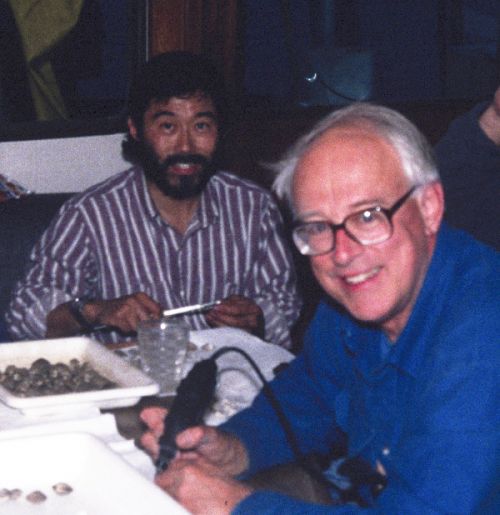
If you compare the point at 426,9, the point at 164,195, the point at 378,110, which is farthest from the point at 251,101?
the point at 426,9

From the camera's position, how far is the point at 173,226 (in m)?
2.88

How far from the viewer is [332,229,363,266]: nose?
148cm

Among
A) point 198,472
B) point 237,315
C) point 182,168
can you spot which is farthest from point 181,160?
point 198,472

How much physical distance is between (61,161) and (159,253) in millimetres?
965

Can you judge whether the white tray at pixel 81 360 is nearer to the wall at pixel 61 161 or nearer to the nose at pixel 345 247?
the nose at pixel 345 247

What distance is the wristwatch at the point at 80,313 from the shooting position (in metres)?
2.49

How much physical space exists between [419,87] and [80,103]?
3.53 metres

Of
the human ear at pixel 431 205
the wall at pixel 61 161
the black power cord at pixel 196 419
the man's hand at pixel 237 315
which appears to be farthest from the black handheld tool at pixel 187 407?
the wall at pixel 61 161

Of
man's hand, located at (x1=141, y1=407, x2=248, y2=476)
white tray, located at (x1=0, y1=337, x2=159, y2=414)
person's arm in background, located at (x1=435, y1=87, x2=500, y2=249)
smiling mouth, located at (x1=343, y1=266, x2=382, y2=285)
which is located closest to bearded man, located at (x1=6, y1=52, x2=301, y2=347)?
person's arm in background, located at (x1=435, y1=87, x2=500, y2=249)

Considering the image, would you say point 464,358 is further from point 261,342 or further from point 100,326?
point 100,326

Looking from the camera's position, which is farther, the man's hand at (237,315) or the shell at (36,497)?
the man's hand at (237,315)

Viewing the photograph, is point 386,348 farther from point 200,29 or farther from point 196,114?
point 200,29

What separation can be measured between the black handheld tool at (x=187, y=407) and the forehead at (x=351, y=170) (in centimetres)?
29

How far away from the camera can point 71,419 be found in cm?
168
